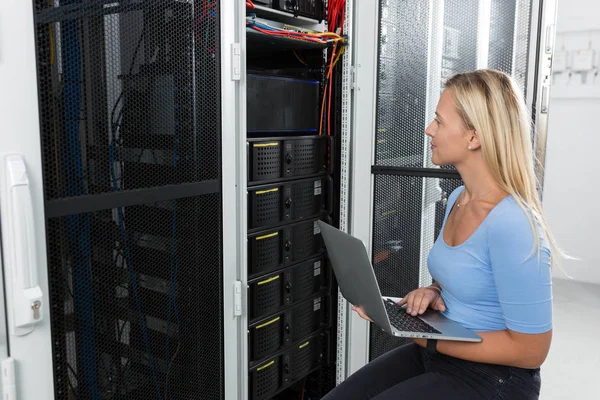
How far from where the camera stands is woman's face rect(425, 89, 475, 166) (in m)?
1.35

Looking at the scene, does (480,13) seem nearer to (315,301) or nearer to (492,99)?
(492,99)

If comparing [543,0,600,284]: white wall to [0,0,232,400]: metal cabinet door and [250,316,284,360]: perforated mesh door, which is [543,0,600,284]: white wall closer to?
[250,316,284,360]: perforated mesh door

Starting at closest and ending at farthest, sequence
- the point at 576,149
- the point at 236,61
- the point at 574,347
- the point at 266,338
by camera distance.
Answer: the point at 236,61 < the point at 266,338 < the point at 574,347 < the point at 576,149

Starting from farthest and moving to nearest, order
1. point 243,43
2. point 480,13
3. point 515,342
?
point 480,13 < point 243,43 < point 515,342

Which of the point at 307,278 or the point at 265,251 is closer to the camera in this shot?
the point at 265,251

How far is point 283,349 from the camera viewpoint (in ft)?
6.89

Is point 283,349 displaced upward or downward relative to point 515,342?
downward

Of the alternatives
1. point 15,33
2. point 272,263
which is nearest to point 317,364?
point 272,263

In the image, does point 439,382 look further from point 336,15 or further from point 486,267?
point 336,15

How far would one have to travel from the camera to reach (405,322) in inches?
53.3

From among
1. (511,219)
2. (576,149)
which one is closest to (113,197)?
(511,219)

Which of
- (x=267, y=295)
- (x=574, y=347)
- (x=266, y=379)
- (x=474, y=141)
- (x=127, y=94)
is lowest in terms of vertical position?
(x=574, y=347)

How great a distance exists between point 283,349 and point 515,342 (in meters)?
1.08

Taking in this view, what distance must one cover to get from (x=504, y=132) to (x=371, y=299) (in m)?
0.50
